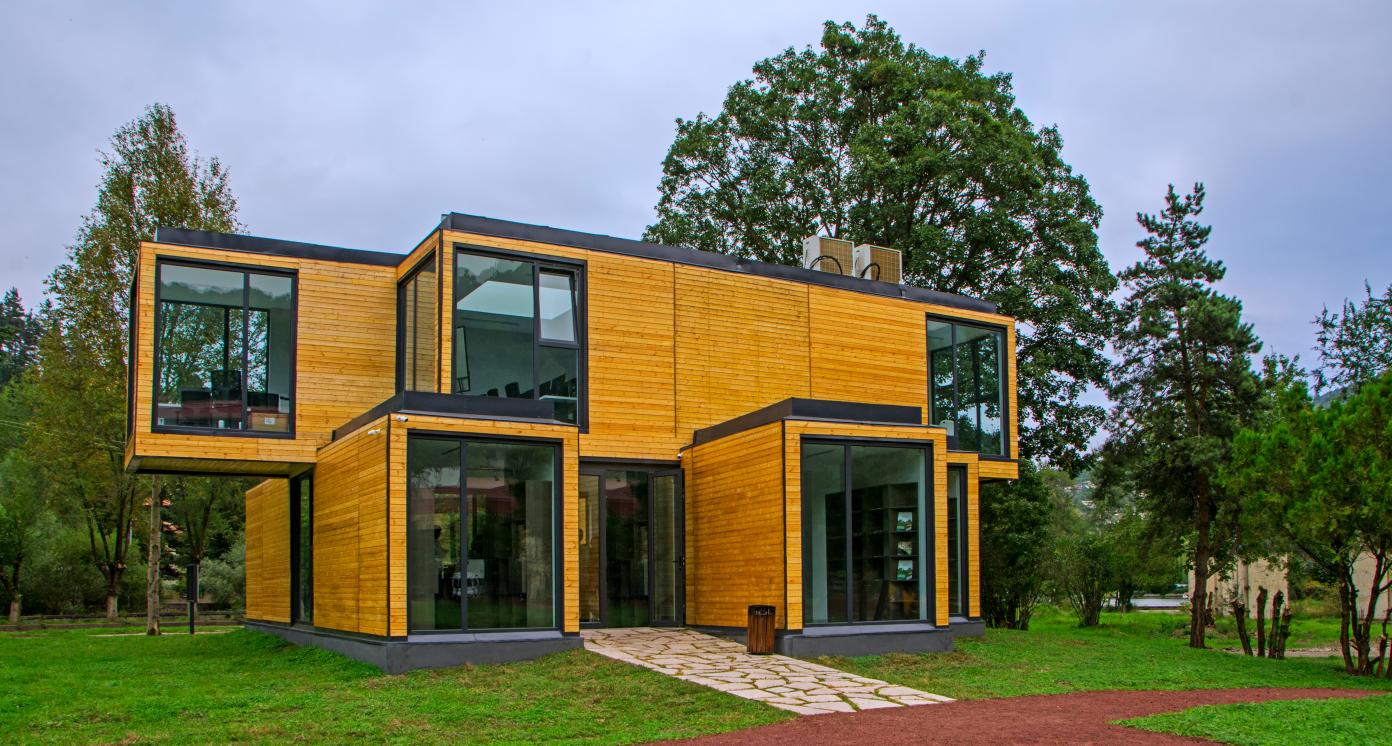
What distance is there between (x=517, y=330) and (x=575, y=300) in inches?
40.5

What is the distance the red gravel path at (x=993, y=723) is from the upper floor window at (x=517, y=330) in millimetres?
6893

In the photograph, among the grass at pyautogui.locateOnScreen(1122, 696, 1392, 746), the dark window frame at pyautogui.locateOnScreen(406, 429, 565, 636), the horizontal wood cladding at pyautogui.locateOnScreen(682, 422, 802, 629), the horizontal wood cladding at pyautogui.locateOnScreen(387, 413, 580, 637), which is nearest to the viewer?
the grass at pyautogui.locateOnScreen(1122, 696, 1392, 746)

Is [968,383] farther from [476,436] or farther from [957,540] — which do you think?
[476,436]

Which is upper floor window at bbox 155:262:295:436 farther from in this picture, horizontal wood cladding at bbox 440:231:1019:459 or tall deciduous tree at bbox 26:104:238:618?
tall deciduous tree at bbox 26:104:238:618

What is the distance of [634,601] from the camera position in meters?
14.3

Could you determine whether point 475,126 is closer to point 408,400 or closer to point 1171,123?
point 408,400

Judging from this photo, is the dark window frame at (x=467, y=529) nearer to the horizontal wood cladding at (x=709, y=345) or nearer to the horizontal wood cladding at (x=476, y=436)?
the horizontal wood cladding at (x=476, y=436)

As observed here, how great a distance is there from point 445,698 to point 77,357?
56.5 ft

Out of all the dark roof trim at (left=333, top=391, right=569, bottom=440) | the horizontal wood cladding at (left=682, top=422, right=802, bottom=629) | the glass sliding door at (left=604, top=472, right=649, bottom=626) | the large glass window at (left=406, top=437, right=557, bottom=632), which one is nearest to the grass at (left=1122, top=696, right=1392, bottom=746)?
the horizontal wood cladding at (left=682, top=422, right=802, bottom=629)

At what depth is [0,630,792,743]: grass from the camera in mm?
7949

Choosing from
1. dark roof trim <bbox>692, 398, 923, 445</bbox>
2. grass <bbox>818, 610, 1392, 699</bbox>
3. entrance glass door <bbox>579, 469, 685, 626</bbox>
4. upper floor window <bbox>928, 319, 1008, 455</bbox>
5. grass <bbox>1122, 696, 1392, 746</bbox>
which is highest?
upper floor window <bbox>928, 319, 1008, 455</bbox>

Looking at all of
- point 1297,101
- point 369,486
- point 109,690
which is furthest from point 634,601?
point 1297,101

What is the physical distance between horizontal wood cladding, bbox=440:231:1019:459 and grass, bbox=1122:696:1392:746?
7.86m

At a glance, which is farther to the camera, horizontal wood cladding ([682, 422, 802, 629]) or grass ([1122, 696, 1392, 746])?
horizontal wood cladding ([682, 422, 802, 629])
